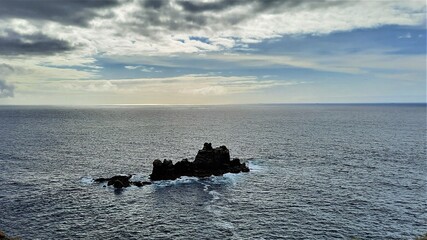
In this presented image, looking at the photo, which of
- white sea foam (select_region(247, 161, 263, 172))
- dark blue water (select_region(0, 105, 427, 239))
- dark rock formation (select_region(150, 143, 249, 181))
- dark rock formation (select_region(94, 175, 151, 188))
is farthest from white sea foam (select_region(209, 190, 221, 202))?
white sea foam (select_region(247, 161, 263, 172))

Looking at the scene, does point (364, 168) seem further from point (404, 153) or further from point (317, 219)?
point (317, 219)

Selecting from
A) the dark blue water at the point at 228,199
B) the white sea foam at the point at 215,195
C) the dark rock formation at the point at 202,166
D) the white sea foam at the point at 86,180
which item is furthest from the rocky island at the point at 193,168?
the white sea foam at the point at 215,195

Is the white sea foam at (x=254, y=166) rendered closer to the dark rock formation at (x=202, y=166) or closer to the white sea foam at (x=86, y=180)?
the dark rock formation at (x=202, y=166)

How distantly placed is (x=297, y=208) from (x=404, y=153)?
3577 inches

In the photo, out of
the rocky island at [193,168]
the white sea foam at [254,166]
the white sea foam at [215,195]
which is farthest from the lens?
the white sea foam at [254,166]

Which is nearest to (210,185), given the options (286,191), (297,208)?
(286,191)

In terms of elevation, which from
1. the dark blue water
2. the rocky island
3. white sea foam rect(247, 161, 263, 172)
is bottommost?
the dark blue water

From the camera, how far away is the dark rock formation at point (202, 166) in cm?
10894

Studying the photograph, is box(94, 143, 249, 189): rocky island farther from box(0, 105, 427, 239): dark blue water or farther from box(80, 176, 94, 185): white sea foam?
A: box(0, 105, 427, 239): dark blue water

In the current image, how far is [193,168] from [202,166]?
341 centimetres

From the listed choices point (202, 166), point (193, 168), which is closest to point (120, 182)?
point (193, 168)

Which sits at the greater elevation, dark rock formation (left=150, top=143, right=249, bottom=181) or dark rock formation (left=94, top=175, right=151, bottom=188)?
dark rock formation (left=150, top=143, right=249, bottom=181)

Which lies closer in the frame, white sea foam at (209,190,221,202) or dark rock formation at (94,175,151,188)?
white sea foam at (209,190,221,202)

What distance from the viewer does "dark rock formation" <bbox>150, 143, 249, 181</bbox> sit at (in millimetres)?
108938
